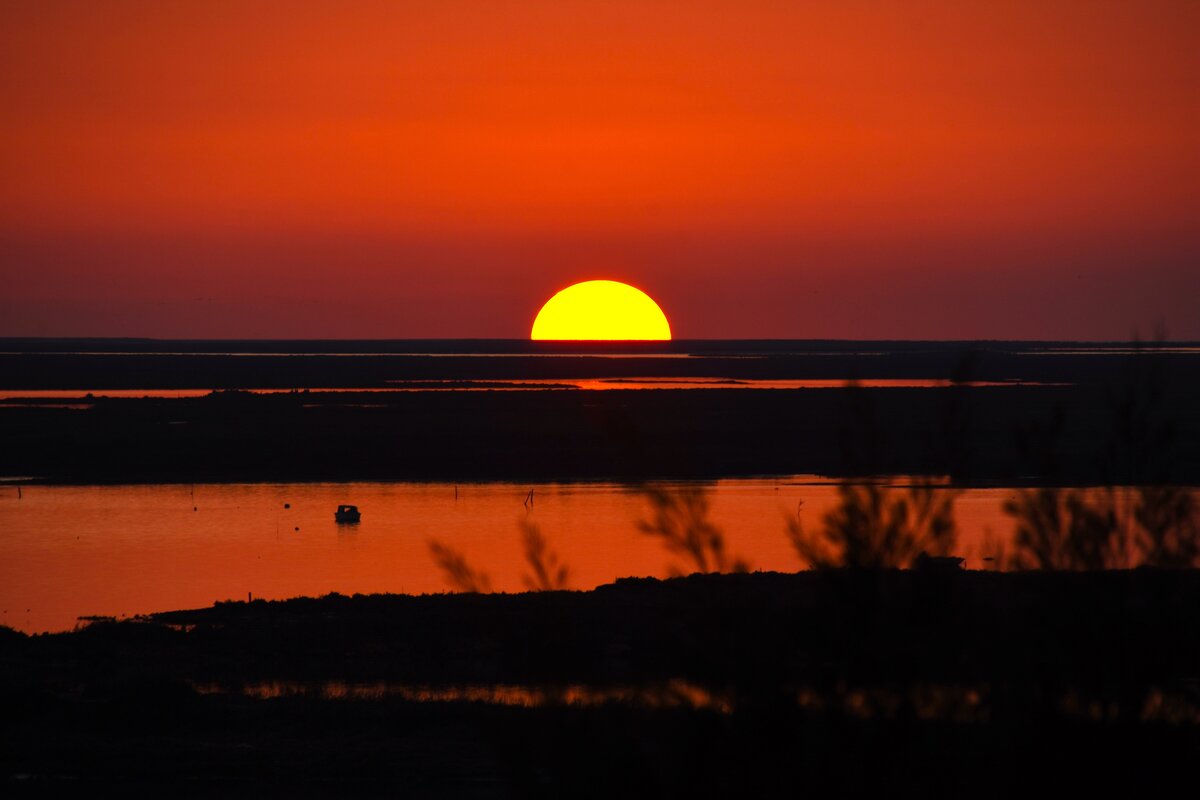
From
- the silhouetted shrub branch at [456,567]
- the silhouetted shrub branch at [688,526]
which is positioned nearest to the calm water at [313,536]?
the silhouetted shrub branch at [456,567]

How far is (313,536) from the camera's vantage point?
35.5 m

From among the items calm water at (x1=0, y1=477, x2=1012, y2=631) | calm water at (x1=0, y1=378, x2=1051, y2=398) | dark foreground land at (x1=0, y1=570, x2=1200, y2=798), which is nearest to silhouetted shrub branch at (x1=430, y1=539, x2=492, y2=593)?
dark foreground land at (x1=0, y1=570, x2=1200, y2=798)

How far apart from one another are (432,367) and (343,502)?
353ft

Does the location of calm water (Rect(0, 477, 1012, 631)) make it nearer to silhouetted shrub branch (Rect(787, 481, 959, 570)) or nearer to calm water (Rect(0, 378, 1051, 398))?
silhouetted shrub branch (Rect(787, 481, 959, 570))

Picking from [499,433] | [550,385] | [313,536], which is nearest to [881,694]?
[313,536]

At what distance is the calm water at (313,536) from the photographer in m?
28.8

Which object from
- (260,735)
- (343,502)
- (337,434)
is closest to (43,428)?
(337,434)

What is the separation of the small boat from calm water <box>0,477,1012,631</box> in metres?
0.32

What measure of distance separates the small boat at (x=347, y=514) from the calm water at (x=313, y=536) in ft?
1.06

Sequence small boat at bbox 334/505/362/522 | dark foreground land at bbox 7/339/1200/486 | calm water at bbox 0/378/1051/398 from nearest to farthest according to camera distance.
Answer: small boat at bbox 334/505/362/522 → dark foreground land at bbox 7/339/1200/486 → calm water at bbox 0/378/1051/398

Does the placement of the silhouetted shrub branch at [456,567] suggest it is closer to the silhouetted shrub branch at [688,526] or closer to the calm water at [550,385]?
the silhouetted shrub branch at [688,526]

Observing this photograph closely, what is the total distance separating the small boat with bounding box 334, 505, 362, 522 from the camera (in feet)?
123

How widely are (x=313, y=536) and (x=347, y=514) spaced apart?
207cm

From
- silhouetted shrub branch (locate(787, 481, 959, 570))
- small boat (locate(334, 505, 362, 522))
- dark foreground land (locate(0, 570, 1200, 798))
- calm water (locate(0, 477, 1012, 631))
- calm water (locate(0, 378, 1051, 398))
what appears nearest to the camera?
dark foreground land (locate(0, 570, 1200, 798))
